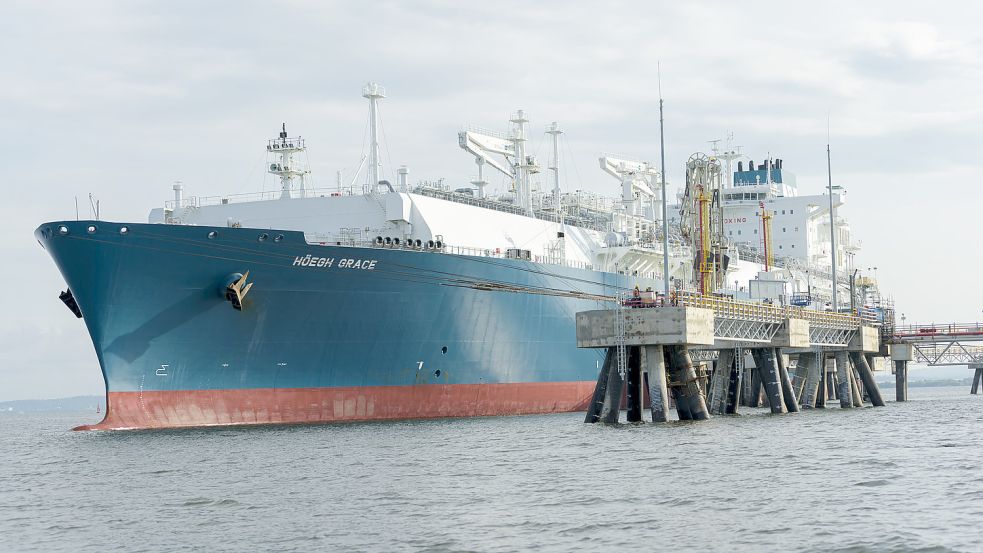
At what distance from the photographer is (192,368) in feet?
114

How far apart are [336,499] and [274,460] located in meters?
6.31

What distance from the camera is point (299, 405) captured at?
3628 centimetres

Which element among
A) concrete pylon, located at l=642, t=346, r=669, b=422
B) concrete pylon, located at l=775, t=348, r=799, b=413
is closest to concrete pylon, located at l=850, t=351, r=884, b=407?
concrete pylon, located at l=775, t=348, r=799, b=413

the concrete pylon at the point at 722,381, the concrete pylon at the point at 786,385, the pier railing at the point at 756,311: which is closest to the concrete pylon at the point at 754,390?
the pier railing at the point at 756,311

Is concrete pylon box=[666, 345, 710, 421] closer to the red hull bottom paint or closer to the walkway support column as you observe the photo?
the walkway support column

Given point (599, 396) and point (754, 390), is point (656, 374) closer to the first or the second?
point (599, 396)

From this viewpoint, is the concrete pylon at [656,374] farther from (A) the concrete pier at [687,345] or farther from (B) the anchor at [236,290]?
(B) the anchor at [236,290]

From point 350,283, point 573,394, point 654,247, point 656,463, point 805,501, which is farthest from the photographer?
point 654,247

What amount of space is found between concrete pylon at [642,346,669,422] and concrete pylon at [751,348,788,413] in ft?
26.1

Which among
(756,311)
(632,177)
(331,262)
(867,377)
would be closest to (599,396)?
(756,311)

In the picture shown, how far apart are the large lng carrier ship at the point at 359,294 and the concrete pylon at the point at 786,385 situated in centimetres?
400

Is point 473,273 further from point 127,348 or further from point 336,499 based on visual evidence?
point 336,499

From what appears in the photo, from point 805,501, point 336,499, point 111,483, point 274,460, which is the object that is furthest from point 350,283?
point 805,501

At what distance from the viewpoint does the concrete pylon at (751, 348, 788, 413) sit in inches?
1560
